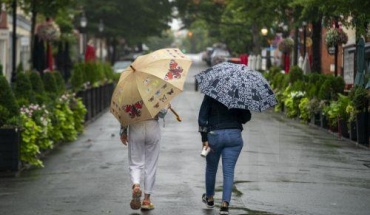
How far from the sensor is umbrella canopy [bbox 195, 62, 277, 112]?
1152cm

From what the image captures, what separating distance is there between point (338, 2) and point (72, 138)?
702cm

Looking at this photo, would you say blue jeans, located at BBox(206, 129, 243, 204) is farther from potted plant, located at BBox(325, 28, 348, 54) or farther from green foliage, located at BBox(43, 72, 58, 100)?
potted plant, located at BBox(325, 28, 348, 54)

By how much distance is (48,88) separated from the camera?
23531mm

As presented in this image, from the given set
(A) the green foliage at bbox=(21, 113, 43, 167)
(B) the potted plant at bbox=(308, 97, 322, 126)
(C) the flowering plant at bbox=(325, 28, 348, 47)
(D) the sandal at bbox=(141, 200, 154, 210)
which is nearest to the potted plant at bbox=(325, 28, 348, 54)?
(C) the flowering plant at bbox=(325, 28, 348, 47)

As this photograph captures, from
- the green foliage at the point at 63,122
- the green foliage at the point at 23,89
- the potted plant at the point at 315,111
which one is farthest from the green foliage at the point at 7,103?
the potted plant at the point at 315,111

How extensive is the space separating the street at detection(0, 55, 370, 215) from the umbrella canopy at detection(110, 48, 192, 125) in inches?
44.5

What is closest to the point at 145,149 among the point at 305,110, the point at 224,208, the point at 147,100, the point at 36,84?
the point at 147,100

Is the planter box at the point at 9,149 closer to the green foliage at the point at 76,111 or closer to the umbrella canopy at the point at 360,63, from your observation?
the green foliage at the point at 76,111

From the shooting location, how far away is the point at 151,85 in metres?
12.0

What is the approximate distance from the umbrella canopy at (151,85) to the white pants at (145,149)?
0.18 meters

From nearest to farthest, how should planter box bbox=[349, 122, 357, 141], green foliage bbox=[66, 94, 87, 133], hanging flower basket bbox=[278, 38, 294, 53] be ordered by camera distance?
1. planter box bbox=[349, 122, 357, 141]
2. green foliage bbox=[66, 94, 87, 133]
3. hanging flower basket bbox=[278, 38, 294, 53]

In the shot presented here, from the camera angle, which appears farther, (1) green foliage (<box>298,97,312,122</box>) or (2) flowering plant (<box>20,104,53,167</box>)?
(1) green foliage (<box>298,97,312,122</box>)

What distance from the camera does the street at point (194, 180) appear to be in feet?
40.6

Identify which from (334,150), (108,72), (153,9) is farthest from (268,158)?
(153,9)
